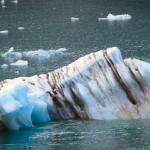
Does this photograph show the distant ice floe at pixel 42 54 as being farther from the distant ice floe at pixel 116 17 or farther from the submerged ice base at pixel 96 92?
the distant ice floe at pixel 116 17

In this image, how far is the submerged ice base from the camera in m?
15.4

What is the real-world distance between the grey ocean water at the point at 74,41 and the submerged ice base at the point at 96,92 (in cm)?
33

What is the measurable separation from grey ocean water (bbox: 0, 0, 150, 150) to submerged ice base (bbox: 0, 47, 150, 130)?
0.33 metres

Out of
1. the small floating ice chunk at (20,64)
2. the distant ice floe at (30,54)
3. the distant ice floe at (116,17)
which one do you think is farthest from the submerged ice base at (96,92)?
the distant ice floe at (116,17)

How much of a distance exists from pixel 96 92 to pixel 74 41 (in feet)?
43.7

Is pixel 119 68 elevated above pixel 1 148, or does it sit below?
above

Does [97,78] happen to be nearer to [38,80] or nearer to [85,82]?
[85,82]

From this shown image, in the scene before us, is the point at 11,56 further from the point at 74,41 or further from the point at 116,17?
the point at 116,17

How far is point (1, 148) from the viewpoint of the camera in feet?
45.1

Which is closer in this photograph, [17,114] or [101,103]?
[17,114]

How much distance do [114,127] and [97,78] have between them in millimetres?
1405

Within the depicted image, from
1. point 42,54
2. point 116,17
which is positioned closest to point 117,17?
point 116,17

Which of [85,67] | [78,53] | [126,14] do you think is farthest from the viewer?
[126,14]

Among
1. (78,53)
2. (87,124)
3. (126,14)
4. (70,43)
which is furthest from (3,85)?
(126,14)
